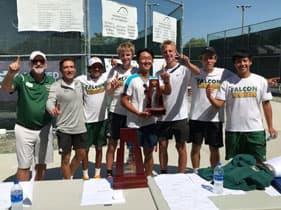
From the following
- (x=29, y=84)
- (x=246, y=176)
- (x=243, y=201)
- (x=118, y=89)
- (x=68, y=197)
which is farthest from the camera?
(x=118, y=89)

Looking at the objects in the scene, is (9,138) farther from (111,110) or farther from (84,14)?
(111,110)

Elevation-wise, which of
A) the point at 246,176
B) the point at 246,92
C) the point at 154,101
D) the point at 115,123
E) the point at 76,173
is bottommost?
the point at 76,173

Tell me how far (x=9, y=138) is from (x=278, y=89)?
45.7 ft

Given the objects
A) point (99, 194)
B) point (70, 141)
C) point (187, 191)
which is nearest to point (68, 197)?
point (99, 194)

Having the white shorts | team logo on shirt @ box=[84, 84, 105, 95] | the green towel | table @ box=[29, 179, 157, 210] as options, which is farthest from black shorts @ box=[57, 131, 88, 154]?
the green towel

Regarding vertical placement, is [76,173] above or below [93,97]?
below

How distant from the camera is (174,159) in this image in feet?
20.5

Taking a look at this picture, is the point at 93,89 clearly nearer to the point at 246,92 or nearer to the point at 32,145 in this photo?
the point at 32,145

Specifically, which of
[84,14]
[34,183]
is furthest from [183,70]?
[84,14]

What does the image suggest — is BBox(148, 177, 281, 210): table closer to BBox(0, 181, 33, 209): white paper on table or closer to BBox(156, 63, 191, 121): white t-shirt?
BBox(0, 181, 33, 209): white paper on table

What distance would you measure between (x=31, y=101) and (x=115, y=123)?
139cm

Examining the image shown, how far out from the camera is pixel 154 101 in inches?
165

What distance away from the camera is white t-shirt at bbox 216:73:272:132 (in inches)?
161

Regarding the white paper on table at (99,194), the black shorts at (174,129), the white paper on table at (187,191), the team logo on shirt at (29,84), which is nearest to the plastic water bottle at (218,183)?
the white paper on table at (187,191)
